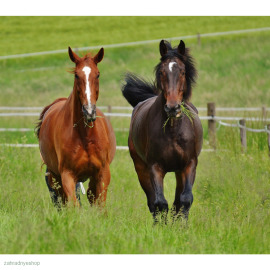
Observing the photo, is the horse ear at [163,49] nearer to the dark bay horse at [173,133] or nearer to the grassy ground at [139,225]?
the dark bay horse at [173,133]

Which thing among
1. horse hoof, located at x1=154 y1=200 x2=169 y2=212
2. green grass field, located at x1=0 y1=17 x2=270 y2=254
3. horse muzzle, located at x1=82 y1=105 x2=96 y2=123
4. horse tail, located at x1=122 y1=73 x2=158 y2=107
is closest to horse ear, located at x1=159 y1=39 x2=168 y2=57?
green grass field, located at x1=0 y1=17 x2=270 y2=254

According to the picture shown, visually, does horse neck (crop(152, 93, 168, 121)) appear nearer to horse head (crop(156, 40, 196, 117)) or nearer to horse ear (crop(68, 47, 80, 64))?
horse head (crop(156, 40, 196, 117))

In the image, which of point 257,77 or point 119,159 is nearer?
point 119,159

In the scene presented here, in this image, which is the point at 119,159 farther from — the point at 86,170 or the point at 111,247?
the point at 111,247

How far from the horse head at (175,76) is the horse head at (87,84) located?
0.81m

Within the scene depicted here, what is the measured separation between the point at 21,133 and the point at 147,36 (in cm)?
1918

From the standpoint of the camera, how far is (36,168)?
478 inches

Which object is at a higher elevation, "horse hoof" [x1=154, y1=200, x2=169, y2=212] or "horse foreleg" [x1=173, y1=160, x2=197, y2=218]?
"horse foreleg" [x1=173, y1=160, x2=197, y2=218]

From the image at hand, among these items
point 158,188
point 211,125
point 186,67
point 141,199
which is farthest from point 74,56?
point 211,125

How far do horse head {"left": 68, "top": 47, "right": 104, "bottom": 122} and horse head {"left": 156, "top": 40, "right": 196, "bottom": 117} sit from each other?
81 centimetres

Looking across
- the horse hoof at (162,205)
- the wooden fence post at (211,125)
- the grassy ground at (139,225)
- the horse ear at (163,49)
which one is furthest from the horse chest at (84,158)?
the wooden fence post at (211,125)

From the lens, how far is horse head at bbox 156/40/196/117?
6988 mm

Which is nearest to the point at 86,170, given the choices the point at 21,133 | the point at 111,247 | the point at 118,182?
the point at 111,247

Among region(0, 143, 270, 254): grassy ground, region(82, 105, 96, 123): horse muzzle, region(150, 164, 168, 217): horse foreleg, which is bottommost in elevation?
region(0, 143, 270, 254): grassy ground
